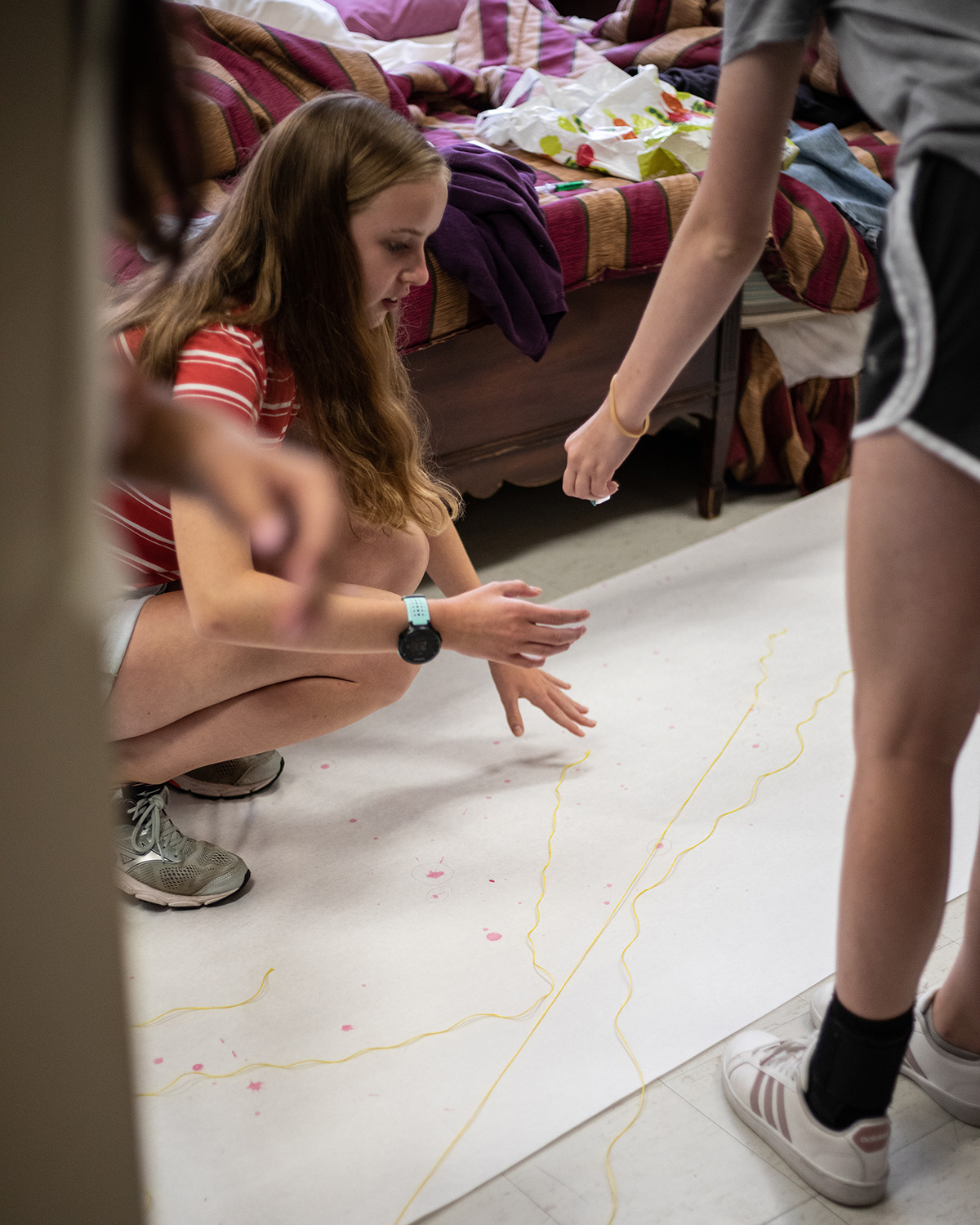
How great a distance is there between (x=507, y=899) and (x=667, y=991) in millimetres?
204

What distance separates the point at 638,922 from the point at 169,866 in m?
0.50

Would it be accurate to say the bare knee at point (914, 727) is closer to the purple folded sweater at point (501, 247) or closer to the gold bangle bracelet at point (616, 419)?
the gold bangle bracelet at point (616, 419)

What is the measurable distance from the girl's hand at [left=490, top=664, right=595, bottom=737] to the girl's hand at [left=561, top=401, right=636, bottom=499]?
33cm

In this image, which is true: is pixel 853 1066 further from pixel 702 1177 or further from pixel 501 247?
pixel 501 247

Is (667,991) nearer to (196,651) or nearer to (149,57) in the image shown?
(196,651)

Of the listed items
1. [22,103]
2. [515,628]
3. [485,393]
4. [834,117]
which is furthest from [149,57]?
[834,117]

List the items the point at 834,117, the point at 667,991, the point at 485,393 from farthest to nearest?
1. the point at 834,117
2. the point at 485,393
3. the point at 667,991

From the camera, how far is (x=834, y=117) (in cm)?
260

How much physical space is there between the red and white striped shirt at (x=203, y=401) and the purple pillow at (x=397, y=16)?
205cm

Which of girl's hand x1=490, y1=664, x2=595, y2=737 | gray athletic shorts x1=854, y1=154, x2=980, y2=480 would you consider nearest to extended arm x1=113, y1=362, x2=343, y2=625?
gray athletic shorts x1=854, y1=154, x2=980, y2=480

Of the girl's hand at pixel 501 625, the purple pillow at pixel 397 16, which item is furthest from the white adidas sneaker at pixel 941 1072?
the purple pillow at pixel 397 16

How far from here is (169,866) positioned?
3.82ft

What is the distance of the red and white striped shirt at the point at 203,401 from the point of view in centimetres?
99

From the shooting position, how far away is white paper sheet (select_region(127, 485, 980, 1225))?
0.91 m
